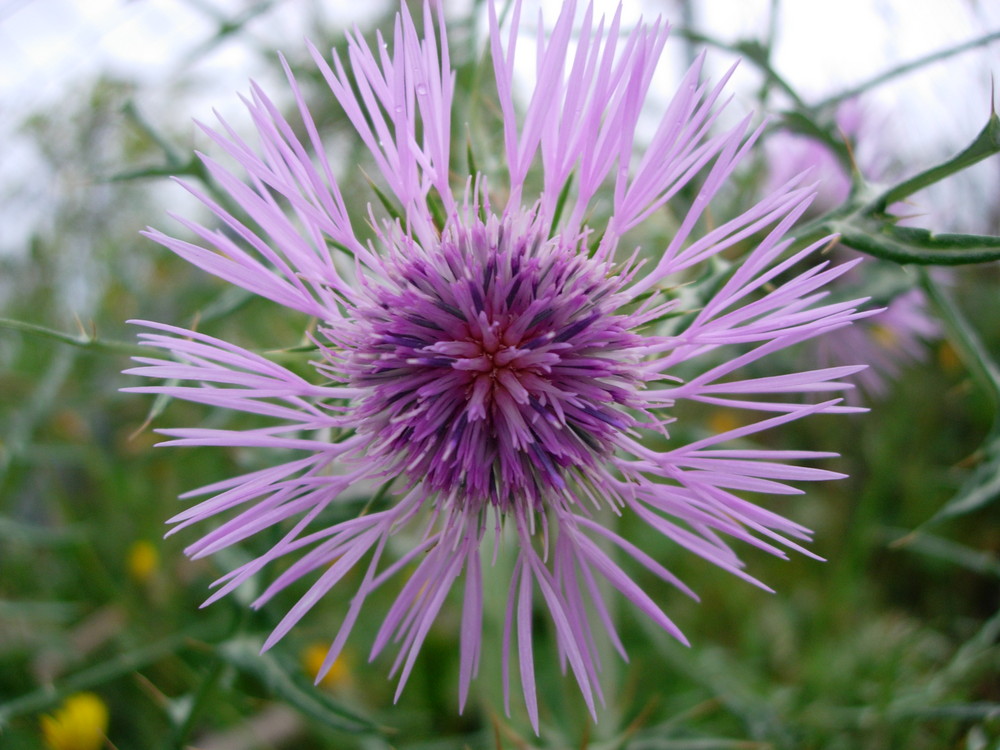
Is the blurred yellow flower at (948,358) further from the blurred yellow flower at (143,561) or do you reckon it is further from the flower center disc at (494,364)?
the blurred yellow flower at (143,561)

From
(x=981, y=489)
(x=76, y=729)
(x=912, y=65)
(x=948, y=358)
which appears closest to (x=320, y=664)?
(x=76, y=729)

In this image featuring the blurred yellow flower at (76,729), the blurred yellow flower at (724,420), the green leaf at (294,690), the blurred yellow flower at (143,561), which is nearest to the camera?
the green leaf at (294,690)

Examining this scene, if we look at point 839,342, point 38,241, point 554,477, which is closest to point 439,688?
point 554,477

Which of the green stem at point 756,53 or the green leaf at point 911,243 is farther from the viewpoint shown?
the green stem at point 756,53

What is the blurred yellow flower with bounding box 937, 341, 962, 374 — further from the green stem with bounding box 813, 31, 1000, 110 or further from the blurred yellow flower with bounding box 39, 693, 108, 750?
the blurred yellow flower with bounding box 39, 693, 108, 750

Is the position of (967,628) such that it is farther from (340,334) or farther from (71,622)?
(71,622)

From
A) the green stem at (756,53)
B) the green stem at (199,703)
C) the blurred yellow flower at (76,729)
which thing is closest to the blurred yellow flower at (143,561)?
the blurred yellow flower at (76,729)

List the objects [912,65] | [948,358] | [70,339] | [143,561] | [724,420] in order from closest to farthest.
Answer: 1. [70,339]
2. [912,65]
3. [143,561]
4. [948,358]
5. [724,420]

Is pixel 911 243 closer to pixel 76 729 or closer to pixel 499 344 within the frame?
pixel 499 344
